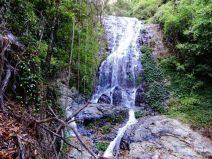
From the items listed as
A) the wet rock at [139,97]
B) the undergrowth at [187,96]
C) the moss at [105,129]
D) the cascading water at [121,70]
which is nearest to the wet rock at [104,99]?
the cascading water at [121,70]

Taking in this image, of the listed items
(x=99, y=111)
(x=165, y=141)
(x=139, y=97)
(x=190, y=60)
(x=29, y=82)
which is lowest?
(x=165, y=141)

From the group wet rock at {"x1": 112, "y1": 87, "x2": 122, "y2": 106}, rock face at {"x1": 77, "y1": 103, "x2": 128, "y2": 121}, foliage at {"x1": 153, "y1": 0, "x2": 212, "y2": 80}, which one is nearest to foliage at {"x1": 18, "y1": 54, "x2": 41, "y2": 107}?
rock face at {"x1": 77, "y1": 103, "x2": 128, "y2": 121}

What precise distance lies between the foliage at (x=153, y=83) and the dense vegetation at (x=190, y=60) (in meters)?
0.36

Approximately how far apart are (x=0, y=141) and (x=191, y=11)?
11.7 m

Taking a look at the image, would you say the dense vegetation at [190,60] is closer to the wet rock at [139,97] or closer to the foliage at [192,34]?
the foliage at [192,34]

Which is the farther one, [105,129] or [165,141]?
[105,129]

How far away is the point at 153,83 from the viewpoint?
13578 millimetres

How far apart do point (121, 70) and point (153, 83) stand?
1.91m

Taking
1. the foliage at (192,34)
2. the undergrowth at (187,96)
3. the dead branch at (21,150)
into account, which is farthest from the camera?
the foliage at (192,34)

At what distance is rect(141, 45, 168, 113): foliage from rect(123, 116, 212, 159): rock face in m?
1.93

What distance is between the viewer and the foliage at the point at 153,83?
501 inches

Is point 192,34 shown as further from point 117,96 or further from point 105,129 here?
point 105,129

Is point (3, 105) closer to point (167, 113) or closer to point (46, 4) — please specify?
point (46, 4)

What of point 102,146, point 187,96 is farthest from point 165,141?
point 187,96
